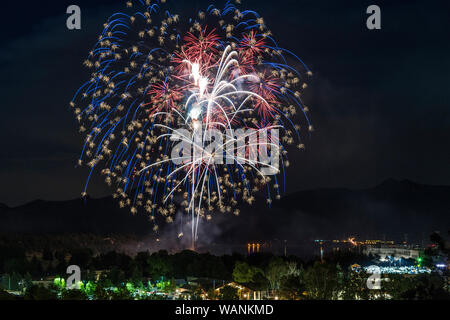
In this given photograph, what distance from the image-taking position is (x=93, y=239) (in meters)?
150

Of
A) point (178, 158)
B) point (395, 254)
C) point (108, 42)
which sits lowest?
point (395, 254)

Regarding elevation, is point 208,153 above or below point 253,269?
above

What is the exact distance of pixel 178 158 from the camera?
35875mm

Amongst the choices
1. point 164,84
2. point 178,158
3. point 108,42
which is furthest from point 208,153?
point 108,42

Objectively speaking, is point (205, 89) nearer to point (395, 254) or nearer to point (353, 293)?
point (353, 293)

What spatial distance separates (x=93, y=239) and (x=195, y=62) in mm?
124928

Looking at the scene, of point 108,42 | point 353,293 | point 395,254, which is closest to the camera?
point 108,42

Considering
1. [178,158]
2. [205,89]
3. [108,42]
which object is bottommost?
[178,158]

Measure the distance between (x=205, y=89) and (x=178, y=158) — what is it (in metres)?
5.20
